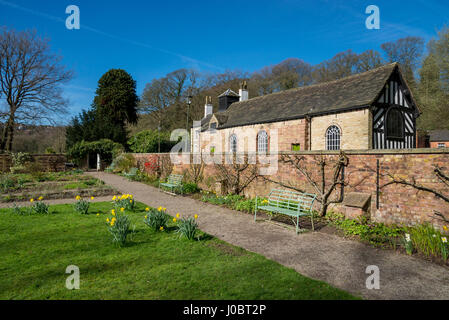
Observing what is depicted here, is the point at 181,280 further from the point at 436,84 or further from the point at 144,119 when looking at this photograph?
the point at 144,119

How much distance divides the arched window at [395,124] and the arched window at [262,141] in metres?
8.27

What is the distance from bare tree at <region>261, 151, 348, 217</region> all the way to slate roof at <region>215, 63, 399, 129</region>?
8317 millimetres

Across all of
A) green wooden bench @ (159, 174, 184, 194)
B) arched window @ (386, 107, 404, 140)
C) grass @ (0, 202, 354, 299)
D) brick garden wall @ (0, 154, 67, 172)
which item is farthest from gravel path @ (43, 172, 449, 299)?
brick garden wall @ (0, 154, 67, 172)

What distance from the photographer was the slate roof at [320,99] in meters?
15.6

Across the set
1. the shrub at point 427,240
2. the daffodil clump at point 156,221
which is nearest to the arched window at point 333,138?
the shrub at point 427,240

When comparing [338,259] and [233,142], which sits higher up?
[233,142]

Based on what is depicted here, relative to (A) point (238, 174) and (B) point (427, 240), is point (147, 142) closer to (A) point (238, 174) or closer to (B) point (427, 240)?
(A) point (238, 174)

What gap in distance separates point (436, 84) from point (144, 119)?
134 ft

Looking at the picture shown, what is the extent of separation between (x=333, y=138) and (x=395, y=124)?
13.3 feet

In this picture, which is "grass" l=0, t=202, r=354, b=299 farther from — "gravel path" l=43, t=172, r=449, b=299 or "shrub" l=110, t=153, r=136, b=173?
"shrub" l=110, t=153, r=136, b=173

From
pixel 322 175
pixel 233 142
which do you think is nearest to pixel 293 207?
pixel 322 175

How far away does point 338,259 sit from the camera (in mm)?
4875

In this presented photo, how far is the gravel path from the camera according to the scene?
3.80 meters
